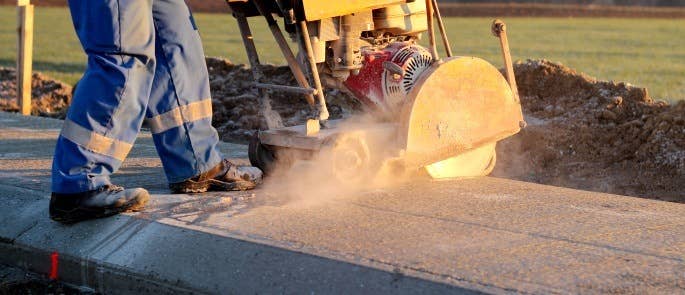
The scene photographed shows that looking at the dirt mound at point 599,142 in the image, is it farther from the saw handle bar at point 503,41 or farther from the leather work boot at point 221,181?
the leather work boot at point 221,181

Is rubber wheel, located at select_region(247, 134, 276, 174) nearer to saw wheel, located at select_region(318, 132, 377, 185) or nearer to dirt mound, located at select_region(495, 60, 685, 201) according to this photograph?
saw wheel, located at select_region(318, 132, 377, 185)

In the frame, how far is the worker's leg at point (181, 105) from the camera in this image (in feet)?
15.1

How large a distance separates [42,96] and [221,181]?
6177 millimetres

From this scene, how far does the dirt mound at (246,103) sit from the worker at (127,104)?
2.39 m

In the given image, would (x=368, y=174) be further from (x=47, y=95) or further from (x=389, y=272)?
(x=47, y=95)

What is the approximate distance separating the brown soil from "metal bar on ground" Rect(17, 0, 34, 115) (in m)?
1.64

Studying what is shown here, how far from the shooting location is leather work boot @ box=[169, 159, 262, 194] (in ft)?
15.9

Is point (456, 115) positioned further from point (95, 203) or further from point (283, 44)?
point (95, 203)

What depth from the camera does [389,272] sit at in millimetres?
3566

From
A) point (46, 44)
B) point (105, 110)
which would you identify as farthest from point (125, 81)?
point (46, 44)

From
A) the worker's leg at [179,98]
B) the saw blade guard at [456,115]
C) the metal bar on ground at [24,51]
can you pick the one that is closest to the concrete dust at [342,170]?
the saw blade guard at [456,115]

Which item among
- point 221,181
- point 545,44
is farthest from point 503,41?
point 545,44

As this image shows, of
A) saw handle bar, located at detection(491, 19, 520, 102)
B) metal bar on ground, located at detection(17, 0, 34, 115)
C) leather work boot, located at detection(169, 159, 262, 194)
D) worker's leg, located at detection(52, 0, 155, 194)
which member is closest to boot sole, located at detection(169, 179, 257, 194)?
leather work boot, located at detection(169, 159, 262, 194)

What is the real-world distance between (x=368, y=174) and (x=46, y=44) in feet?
52.6
